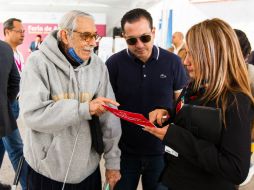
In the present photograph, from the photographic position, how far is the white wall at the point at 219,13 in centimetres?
531

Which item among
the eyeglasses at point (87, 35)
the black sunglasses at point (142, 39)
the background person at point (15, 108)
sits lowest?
the background person at point (15, 108)

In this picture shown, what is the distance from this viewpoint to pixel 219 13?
5.79 meters

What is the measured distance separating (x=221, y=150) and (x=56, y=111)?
2.46 feet

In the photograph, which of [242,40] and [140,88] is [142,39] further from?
[242,40]

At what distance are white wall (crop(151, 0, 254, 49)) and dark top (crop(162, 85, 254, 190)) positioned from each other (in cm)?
486

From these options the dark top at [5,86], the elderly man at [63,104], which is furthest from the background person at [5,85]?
the elderly man at [63,104]

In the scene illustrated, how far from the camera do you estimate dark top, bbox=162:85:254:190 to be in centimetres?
104

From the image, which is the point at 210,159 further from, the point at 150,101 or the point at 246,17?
the point at 246,17

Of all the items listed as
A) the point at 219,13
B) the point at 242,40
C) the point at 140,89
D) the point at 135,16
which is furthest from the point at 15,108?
the point at 219,13

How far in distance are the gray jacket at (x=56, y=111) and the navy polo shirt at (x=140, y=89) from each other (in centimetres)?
41

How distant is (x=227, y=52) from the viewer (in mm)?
1094

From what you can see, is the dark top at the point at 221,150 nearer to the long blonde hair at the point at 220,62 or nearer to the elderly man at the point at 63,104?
the long blonde hair at the point at 220,62

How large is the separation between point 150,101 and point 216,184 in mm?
782

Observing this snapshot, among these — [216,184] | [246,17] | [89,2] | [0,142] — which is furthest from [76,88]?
[89,2]
